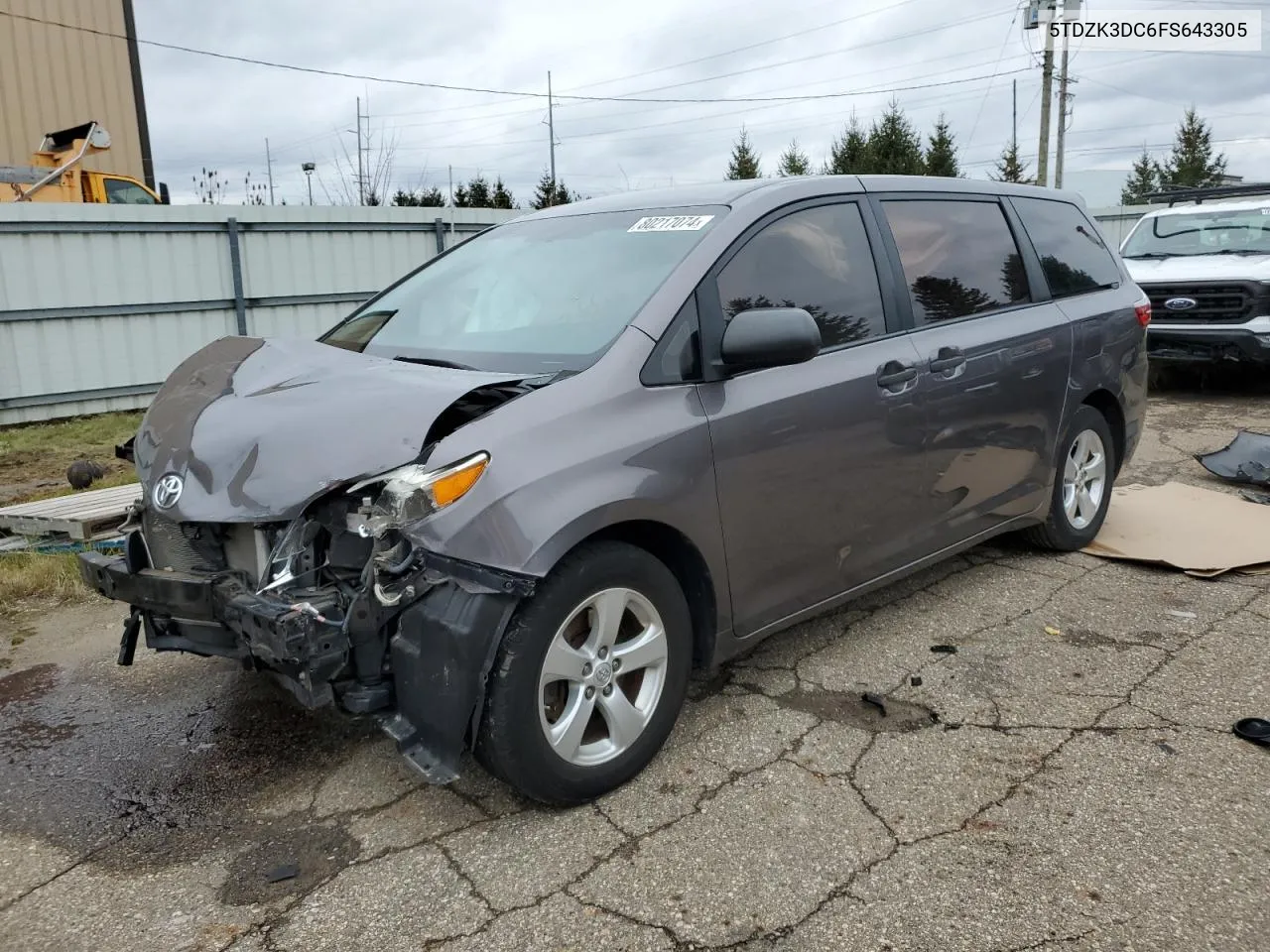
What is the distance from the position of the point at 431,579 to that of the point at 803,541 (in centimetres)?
139

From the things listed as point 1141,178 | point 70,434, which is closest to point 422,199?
point 70,434

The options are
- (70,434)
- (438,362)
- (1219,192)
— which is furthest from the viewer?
(1219,192)

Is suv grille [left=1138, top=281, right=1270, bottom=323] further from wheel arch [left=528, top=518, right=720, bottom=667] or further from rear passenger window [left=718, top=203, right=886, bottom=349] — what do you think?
wheel arch [left=528, top=518, right=720, bottom=667]

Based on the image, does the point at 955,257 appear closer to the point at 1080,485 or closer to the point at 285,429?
the point at 1080,485

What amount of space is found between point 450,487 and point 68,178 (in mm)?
11749

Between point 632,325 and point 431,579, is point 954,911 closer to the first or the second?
point 431,579

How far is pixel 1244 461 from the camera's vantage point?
6422mm

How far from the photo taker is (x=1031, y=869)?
99.0 inches

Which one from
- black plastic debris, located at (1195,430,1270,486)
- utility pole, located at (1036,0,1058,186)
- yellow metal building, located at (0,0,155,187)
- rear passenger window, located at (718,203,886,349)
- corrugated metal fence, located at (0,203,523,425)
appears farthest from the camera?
utility pole, located at (1036,0,1058,186)

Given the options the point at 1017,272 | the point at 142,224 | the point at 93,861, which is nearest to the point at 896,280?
the point at 1017,272

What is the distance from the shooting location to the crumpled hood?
262 cm

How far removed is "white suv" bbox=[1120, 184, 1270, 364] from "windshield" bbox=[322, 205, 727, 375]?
26.5 feet

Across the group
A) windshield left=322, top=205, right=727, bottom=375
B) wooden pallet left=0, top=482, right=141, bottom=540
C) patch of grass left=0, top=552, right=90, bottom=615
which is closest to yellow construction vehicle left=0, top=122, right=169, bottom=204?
wooden pallet left=0, top=482, right=141, bottom=540

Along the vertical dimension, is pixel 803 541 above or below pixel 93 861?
above
